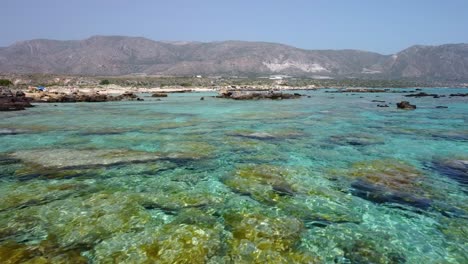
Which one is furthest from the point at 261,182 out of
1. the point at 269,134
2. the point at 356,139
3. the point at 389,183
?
the point at 356,139

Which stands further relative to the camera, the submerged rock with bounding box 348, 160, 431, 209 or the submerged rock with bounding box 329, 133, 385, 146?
the submerged rock with bounding box 329, 133, 385, 146

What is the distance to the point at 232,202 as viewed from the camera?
14664 mm

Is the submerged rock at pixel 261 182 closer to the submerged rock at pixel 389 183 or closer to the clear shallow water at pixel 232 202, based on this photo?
the clear shallow water at pixel 232 202

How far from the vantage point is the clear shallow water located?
1063 centimetres

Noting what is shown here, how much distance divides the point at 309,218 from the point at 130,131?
2576 centimetres

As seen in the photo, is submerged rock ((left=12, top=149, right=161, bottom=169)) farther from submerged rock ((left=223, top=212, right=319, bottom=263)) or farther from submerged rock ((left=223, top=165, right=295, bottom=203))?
submerged rock ((left=223, top=212, right=319, bottom=263))

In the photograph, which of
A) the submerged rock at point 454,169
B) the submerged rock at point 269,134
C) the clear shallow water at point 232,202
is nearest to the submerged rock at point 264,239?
the clear shallow water at point 232,202

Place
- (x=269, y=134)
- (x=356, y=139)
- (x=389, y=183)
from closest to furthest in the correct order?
(x=389, y=183)
(x=356, y=139)
(x=269, y=134)

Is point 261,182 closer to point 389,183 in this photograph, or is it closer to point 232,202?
point 232,202

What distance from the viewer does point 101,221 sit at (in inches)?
492

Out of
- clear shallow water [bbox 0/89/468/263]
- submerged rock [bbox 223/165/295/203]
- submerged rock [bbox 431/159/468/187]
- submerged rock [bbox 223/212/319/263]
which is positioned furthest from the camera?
submerged rock [bbox 431/159/468/187]

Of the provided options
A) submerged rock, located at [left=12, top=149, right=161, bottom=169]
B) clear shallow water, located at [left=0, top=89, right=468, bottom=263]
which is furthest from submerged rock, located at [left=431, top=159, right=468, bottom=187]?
submerged rock, located at [left=12, top=149, right=161, bottom=169]

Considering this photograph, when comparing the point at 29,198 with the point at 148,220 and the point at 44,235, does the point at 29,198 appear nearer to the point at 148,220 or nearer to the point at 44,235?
the point at 44,235

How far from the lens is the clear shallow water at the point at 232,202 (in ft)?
34.9
